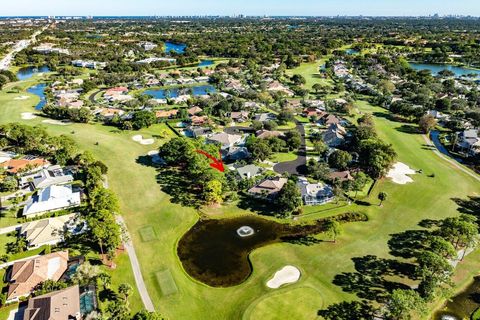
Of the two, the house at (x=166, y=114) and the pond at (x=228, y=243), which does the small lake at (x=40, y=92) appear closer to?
the house at (x=166, y=114)

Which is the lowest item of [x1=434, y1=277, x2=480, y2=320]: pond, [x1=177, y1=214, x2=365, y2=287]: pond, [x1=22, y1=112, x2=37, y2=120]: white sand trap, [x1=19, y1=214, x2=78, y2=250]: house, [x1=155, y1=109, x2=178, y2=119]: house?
[x1=177, y1=214, x2=365, y2=287]: pond

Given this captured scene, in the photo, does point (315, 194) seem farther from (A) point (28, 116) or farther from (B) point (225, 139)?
(A) point (28, 116)

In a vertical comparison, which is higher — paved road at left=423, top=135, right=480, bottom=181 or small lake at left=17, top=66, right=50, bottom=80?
small lake at left=17, top=66, right=50, bottom=80

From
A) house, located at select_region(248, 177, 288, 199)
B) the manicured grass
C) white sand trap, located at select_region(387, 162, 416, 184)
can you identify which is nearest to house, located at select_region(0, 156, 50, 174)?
house, located at select_region(248, 177, 288, 199)

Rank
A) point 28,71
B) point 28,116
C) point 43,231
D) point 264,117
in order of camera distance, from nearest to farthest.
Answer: point 43,231
point 264,117
point 28,116
point 28,71

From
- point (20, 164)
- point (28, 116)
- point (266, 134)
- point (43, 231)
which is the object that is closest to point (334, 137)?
point (266, 134)

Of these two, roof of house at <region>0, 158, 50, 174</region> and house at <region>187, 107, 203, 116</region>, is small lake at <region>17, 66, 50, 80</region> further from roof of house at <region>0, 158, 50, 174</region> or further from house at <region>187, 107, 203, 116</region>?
roof of house at <region>0, 158, 50, 174</region>

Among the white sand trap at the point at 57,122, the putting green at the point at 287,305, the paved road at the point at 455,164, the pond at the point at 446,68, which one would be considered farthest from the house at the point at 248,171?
the pond at the point at 446,68
